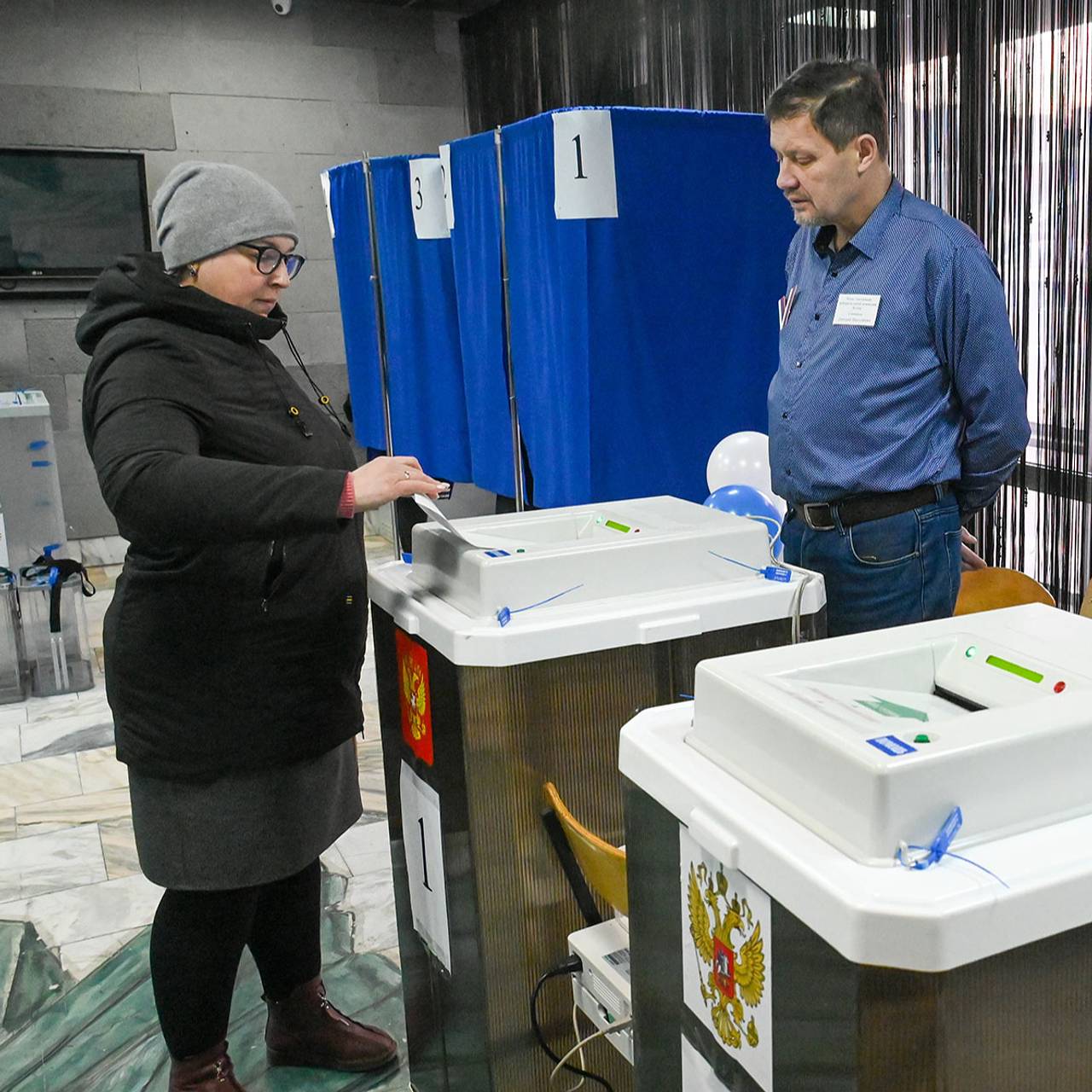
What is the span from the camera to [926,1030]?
705 millimetres

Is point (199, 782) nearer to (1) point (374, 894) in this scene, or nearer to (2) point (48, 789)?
(1) point (374, 894)

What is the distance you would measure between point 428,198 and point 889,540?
2848 millimetres

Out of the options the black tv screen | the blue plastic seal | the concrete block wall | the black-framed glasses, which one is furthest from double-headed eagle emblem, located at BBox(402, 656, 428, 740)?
the black tv screen

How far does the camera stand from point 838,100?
5.73 ft

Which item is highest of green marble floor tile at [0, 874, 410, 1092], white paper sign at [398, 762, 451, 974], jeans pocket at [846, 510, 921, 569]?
jeans pocket at [846, 510, 921, 569]

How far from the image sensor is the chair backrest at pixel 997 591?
2354 millimetres

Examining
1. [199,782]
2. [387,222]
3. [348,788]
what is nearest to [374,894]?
[348,788]

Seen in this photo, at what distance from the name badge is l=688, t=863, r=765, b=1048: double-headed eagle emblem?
1.11 m

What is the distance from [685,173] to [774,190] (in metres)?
0.27

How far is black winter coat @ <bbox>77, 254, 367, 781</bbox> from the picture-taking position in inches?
51.8

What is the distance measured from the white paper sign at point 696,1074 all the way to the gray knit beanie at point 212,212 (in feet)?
3.49

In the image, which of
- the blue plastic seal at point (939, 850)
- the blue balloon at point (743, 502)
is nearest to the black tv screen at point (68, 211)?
the blue balloon at point (743, 502)

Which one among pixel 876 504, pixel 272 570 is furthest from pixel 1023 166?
pixel 272 570

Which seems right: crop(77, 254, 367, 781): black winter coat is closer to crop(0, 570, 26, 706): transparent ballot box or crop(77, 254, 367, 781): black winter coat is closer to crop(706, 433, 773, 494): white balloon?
crop(706, 433, 773, 494): white balloon
